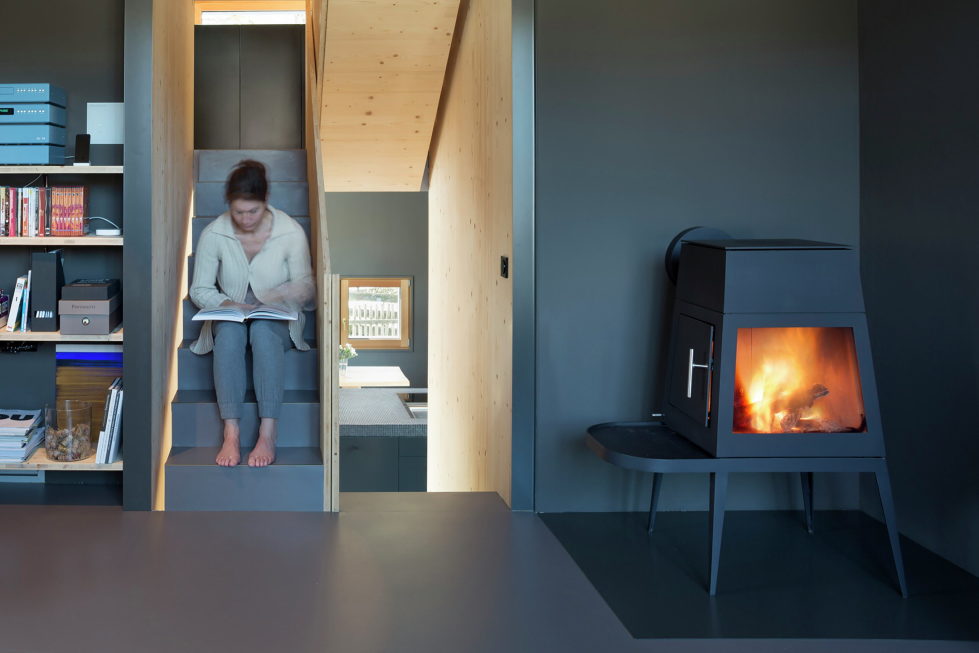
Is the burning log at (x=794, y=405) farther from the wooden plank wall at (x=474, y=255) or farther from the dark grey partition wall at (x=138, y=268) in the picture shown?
the dark grey partition wall at (x=138, y=268)

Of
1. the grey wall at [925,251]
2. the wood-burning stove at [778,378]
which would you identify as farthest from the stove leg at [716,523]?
the grey wall at [925,251]

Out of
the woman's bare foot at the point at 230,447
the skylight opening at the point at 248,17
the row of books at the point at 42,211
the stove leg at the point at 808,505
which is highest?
the skylight opening at the point at 248,17

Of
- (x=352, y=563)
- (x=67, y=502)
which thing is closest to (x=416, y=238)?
(x=67, y=502)

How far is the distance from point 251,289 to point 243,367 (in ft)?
1.52

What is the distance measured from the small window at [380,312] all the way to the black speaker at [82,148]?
8.21 meters

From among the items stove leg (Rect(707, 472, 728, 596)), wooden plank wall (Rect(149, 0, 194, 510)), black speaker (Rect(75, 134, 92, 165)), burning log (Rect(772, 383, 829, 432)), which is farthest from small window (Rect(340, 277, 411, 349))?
stove leg (Rect(707, 472, 728, 596))

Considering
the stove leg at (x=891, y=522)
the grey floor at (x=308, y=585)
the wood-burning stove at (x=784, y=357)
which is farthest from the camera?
the wood-burning stove at (x=784, y=357)

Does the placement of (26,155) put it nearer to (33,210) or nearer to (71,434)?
(33,210)

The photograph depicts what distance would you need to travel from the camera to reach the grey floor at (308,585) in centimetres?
231

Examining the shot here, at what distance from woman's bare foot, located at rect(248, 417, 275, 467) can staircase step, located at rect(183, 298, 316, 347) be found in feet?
2.17

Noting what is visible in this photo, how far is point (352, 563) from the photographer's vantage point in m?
2.91

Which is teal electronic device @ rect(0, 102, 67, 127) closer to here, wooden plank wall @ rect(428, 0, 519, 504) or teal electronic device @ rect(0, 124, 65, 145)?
teal electronic device @ rect(0, 124, 65, 145)

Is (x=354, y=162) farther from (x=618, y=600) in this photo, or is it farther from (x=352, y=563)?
(x=618, y=600)

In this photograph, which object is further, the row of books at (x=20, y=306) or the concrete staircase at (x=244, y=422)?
the row of books at (x=20, y=306)
